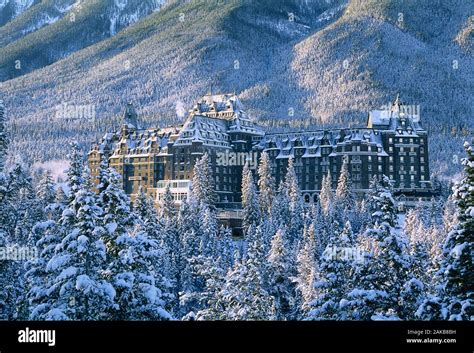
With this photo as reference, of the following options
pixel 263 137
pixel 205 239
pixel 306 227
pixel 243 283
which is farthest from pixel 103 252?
pixel 263 137

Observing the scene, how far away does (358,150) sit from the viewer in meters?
115

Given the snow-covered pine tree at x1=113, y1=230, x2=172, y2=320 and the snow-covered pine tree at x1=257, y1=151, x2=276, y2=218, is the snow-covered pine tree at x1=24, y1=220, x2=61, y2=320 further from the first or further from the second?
the snow-covered pine tree at x1=257, y1=151, x2=276, y2=218

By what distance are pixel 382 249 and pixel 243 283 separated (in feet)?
30.4

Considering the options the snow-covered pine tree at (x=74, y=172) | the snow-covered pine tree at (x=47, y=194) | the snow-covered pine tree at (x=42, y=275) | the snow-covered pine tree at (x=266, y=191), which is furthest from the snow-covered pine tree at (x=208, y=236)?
the snow-covered pine tree at (x=74, y=172)

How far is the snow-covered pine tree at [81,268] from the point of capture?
26141 millimetres

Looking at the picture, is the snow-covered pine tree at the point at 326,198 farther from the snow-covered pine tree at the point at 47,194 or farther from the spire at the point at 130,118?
the spire at the point at 130,118

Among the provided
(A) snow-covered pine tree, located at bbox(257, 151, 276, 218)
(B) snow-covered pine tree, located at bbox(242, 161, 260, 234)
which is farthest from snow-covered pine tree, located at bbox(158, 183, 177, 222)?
(A) snow-covered pine tree, located at bbox(257, 151, 276, 218)

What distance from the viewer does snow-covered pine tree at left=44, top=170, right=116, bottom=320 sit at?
26141 mm

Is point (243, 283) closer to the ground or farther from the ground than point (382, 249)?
closer to the ground

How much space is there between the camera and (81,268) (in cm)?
2666

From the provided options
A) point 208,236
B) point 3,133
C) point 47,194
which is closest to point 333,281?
point 3,133
